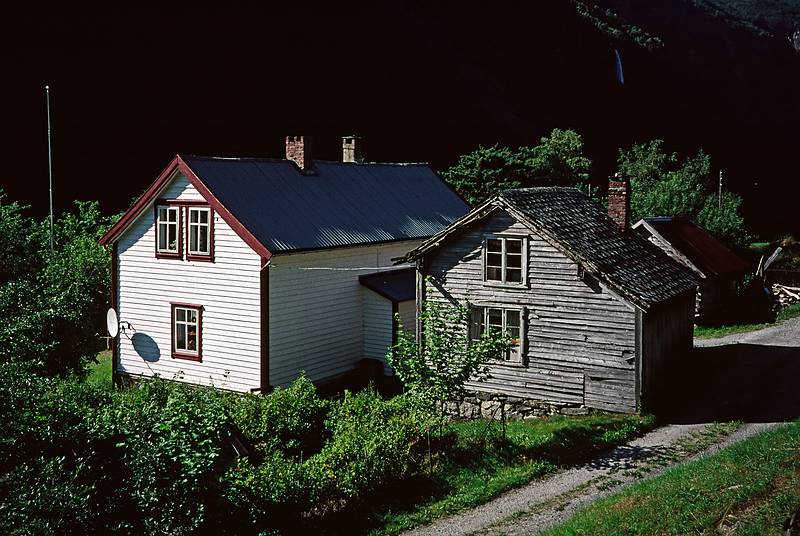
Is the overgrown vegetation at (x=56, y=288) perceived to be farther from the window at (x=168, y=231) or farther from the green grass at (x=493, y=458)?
the green grass at (x=493, y=458)

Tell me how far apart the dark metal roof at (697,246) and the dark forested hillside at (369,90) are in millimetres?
44809

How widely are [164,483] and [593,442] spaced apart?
11.1 metres

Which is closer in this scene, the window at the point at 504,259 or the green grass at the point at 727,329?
the window at the point at 504,259

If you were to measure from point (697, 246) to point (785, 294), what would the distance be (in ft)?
31.0

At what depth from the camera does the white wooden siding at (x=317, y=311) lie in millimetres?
26359

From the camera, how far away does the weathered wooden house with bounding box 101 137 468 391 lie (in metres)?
26.3

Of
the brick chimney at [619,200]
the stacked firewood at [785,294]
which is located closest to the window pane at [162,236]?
the brick chimney at [619,200]

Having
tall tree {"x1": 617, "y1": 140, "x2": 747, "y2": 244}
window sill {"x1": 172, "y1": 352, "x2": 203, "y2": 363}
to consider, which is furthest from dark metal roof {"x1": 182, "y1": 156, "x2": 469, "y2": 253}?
tall tree {"x1": 617, "y1": 140, "x2": 747, "y2": 244}

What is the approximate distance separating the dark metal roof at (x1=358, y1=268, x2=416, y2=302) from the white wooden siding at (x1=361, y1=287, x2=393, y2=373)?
0.83 feet

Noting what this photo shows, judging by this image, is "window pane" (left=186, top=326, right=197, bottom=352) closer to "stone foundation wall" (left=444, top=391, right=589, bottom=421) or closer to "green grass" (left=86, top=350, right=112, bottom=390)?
"green grass" (left=86, top=350, right=112, bottom=390)

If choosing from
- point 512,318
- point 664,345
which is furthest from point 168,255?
point 664,345

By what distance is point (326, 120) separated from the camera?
9244cm

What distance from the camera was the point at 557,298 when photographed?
78.6ft

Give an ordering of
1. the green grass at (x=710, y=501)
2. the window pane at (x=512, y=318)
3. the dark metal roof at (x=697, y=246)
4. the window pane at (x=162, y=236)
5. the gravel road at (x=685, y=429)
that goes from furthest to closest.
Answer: the dark metal roof at (x=697, y=246) < the window pane at (x=162, y=236) < the window pane at (x=512, y=318) < the gravel road at (x=685, y=429) < the green grass at (x=710, y=501)
